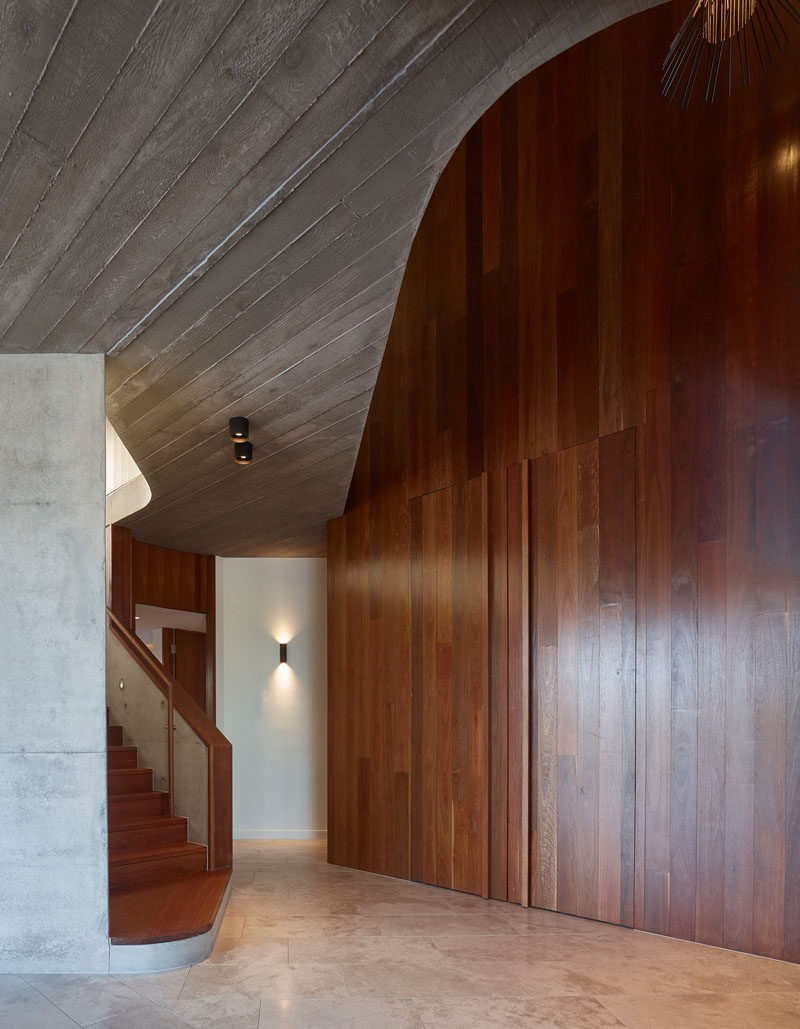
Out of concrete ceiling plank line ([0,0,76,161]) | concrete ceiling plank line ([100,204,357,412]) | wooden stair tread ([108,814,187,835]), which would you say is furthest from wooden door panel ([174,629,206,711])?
concrete ceiling plank line ([0,0,76,161])

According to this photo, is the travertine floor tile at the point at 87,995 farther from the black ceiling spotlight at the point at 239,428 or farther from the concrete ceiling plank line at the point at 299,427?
the concrete ceiling plank line at the point at 299,427

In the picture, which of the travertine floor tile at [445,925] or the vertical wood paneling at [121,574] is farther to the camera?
the vertical wood paneling at [121,574]

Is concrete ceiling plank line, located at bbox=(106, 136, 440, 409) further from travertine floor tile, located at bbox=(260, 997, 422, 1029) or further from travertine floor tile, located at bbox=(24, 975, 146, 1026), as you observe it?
travertine floor tile, located at bbox=(260, 997, 422, 1029)

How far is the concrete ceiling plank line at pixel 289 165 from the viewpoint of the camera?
2.24 meters

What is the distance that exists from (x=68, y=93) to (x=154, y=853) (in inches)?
182

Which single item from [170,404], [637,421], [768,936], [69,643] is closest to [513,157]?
[637,421]

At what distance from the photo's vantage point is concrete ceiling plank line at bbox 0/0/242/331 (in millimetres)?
2074

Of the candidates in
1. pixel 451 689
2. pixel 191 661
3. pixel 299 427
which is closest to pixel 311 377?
pixel 299 427

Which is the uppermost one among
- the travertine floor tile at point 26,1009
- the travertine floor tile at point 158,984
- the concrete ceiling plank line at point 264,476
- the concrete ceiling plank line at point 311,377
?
the concrete ceiling plank line at point 311,377

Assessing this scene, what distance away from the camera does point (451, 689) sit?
5.98 m

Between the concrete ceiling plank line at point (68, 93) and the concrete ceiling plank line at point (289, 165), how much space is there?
51 cm

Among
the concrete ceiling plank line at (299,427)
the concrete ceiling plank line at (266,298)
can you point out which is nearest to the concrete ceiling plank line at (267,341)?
the concrete ceiling plank line at (266,298)

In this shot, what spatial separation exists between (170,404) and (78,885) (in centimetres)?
240

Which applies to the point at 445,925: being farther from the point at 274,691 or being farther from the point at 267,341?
the point at 274,691
